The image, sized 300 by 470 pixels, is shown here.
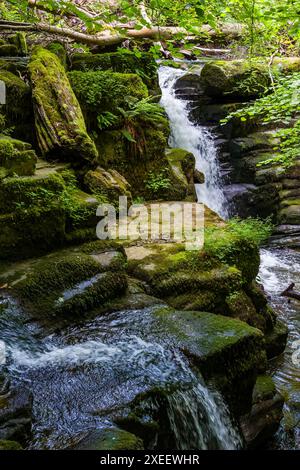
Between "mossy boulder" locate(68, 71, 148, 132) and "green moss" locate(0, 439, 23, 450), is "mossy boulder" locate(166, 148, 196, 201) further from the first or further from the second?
"green moss" locate(0, 439, 23, 450)

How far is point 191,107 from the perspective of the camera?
13375 millimetres

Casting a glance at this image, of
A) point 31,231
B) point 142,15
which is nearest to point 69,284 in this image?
point 31,231

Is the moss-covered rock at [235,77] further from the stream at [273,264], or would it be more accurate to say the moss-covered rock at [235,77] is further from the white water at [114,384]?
the white water at [114,384]

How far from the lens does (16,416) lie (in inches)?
103

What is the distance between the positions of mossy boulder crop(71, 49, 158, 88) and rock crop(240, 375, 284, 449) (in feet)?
23.4

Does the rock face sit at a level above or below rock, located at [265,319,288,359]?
above

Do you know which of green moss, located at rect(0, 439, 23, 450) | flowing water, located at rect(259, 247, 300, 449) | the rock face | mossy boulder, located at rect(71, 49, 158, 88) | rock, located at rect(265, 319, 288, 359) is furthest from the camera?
the rock face

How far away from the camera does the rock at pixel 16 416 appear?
8.18 ft

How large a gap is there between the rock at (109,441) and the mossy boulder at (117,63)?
7.84 metres

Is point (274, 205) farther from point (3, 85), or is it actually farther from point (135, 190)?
point (3, 85)

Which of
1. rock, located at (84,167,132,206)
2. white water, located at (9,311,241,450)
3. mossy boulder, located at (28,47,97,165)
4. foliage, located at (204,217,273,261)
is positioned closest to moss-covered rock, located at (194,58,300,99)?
rock, located at (84,167,132,206)

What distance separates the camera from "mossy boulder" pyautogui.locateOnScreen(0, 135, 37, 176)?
15.9 feet

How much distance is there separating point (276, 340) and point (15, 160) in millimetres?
4377
